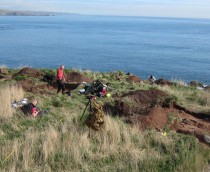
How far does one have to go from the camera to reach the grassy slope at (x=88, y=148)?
8938 millimetres

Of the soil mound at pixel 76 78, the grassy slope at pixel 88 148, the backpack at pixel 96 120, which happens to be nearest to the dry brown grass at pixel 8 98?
the grassy slope at pixel 88 148

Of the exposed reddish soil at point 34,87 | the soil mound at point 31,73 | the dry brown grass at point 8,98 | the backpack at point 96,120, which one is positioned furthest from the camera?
the soil mound at point 31,73

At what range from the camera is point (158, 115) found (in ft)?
41.7

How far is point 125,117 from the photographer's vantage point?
12.8 meters

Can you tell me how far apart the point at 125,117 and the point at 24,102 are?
146 inches

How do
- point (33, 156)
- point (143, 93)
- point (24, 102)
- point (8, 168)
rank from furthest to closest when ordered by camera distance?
point (143, 93), point (24, 102), point (33, 156), point (8, 168)

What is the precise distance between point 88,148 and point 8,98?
17.9 feet

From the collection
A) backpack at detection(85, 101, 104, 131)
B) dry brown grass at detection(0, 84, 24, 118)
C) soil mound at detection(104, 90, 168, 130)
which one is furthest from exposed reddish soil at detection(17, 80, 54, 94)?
backpack at detection(85, 101, 104, 131)

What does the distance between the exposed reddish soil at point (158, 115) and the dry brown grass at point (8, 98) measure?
3286 millimetres

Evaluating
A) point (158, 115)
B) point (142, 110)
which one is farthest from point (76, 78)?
point (158, 115)

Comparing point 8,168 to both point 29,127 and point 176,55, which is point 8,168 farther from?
point 176,55

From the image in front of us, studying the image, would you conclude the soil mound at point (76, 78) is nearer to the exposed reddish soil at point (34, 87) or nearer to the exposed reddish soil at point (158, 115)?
the exposed reddish soil at point (34, 87)

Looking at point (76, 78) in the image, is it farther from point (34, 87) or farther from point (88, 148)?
point (88, 148)

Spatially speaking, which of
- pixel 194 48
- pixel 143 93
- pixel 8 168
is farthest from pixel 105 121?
pixel 194 48
